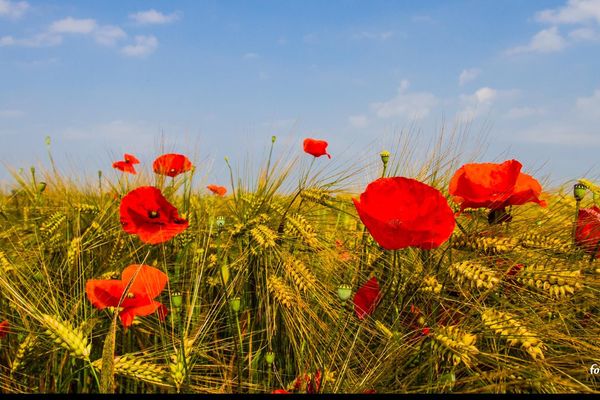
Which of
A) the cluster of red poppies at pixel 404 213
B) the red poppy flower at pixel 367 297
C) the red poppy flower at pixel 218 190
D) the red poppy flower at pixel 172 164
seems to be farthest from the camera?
the red poppy flower at pixel 218 190

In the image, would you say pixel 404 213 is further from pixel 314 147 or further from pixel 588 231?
pixel 314 147

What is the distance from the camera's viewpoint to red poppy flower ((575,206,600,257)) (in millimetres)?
1210

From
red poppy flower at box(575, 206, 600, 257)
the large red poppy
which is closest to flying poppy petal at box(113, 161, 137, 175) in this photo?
the large red poppy

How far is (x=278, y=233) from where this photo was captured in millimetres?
1456

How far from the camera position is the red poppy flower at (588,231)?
1210mm

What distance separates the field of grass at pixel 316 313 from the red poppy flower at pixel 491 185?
70mm

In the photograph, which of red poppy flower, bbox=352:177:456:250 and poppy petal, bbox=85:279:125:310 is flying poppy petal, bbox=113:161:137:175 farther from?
red poppy flower, bbox=352:177:456:250

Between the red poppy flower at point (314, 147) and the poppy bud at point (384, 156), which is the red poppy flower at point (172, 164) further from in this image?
the poppy bud at point (384, 156)

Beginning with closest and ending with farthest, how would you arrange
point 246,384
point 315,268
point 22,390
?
point 246,384 < point 22,390 < point 315,268

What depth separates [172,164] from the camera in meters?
1.83

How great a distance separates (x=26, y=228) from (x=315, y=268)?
3.51ft

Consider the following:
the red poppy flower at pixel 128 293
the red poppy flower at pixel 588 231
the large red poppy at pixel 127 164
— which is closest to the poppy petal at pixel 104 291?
the red poppy flower at pixel 128 293
